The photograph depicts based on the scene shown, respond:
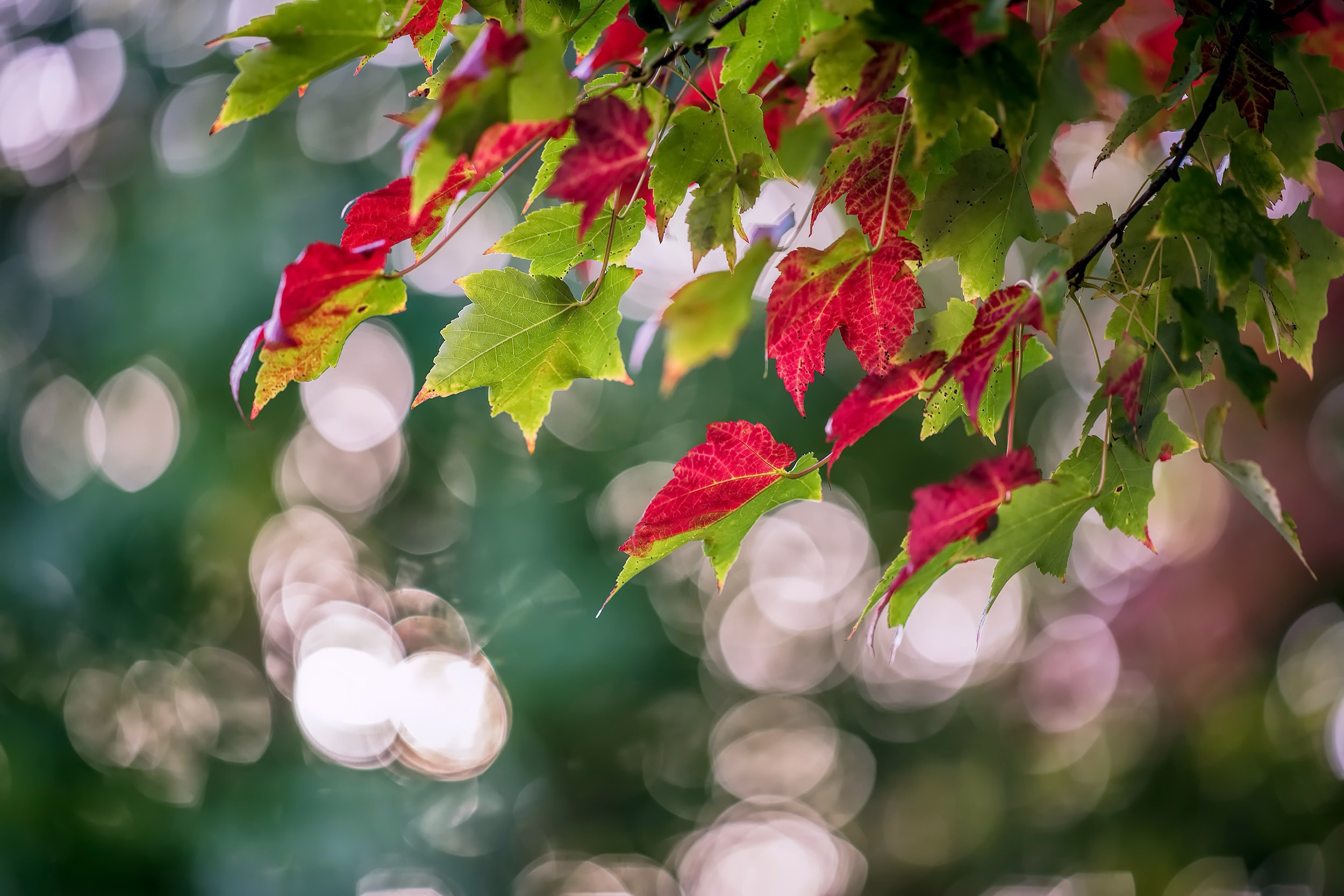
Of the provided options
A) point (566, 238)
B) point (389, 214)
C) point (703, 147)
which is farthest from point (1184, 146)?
point (389, 214)

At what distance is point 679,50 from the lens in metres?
0.47

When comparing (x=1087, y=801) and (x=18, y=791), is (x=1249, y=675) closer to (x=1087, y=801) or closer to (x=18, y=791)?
(x=1087, y=801)

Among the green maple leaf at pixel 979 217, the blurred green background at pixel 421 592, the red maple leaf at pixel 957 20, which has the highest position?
the red maple leaf at pixel 957 20

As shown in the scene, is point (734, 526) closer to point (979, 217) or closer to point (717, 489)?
point (717, 489)

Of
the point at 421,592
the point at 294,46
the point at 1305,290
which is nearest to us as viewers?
the point at 294,46

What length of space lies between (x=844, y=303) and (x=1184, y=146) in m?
0.21

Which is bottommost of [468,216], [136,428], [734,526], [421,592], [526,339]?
[421,592]

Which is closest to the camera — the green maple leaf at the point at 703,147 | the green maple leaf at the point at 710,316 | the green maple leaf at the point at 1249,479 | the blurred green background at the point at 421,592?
the green maple leaf at the point at 710,316

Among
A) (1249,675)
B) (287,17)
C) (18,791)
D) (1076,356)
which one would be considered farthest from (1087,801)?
(287,17)

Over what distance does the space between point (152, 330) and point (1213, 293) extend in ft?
11.0

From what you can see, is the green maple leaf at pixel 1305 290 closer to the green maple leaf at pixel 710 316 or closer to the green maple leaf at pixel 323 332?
the green maple leaf at pixel 710 316

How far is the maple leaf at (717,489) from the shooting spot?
22.7 inches

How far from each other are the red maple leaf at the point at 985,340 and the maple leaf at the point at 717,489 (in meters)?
0.13

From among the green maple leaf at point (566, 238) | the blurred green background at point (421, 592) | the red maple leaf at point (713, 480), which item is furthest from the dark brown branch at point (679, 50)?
the blurred green background at point (421, 592)
